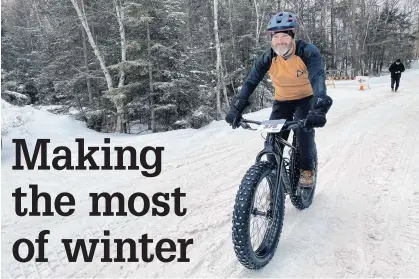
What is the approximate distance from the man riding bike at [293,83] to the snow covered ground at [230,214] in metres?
0.79

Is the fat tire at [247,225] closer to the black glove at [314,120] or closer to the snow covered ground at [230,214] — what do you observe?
the snow covered ground at [230,214]

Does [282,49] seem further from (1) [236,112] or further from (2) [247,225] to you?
(2) [247,225]

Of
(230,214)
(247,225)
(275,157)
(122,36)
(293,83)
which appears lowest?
(230,214)

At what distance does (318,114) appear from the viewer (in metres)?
2.78

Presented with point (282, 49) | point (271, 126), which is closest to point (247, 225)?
point (271, 126)

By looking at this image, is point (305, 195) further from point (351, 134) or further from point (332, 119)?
point (332, 119)

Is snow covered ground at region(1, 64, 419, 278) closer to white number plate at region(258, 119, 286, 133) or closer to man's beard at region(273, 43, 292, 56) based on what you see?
white number plate at region(258, 119, 286, 133)

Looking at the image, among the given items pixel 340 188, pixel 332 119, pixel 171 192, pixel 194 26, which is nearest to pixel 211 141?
pixel 171 192

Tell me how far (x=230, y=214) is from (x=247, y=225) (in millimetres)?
1385

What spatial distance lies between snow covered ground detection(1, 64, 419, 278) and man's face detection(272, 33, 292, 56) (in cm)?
190

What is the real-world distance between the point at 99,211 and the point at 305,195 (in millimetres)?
2595

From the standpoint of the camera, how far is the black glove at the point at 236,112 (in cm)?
322

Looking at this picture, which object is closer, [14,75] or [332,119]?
[332,119]

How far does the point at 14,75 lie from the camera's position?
2842cm
